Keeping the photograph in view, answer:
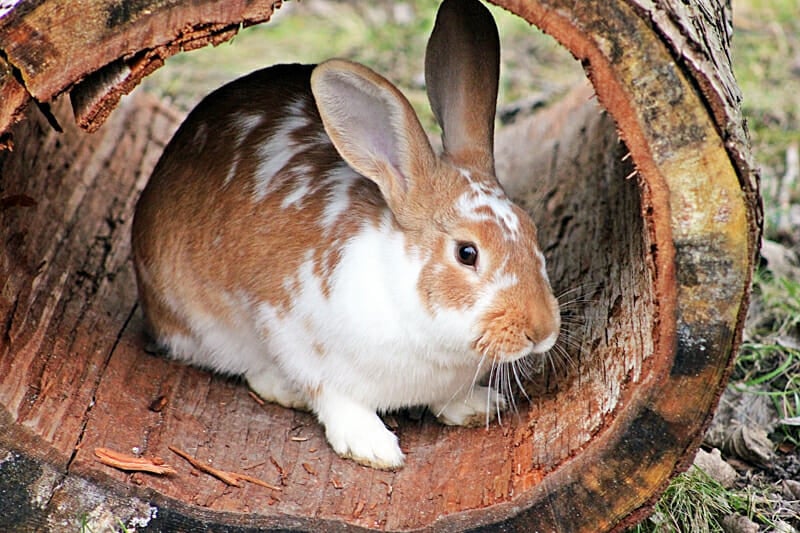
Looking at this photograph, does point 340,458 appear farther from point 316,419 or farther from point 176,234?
point 176,234

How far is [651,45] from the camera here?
2807 millimetres

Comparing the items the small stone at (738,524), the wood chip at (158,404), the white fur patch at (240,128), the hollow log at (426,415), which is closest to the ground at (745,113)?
the small stone at (738,524)

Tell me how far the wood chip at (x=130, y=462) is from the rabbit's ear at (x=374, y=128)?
107 cm

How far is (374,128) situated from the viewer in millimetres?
3414

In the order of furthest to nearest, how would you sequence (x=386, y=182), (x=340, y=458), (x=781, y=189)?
(x=781, y=189)
(x=340, y=458)
(x=386, y=182)

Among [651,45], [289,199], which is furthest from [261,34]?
[651,45]

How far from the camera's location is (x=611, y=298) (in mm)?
3703

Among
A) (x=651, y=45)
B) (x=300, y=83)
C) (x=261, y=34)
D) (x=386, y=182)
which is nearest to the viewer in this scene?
(x=651, y=45)

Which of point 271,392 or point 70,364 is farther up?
point 70,364

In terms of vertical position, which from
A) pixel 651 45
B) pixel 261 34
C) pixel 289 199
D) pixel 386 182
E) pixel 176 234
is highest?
pixel 651 45

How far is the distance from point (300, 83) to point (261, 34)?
130 inches

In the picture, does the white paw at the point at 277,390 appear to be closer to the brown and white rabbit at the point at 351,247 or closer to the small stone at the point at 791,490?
the brown and white rabbit at the point at 351,247

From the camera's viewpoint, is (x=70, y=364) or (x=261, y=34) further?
(x=261, y=34)

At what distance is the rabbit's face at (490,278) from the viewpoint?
10.6 ft
